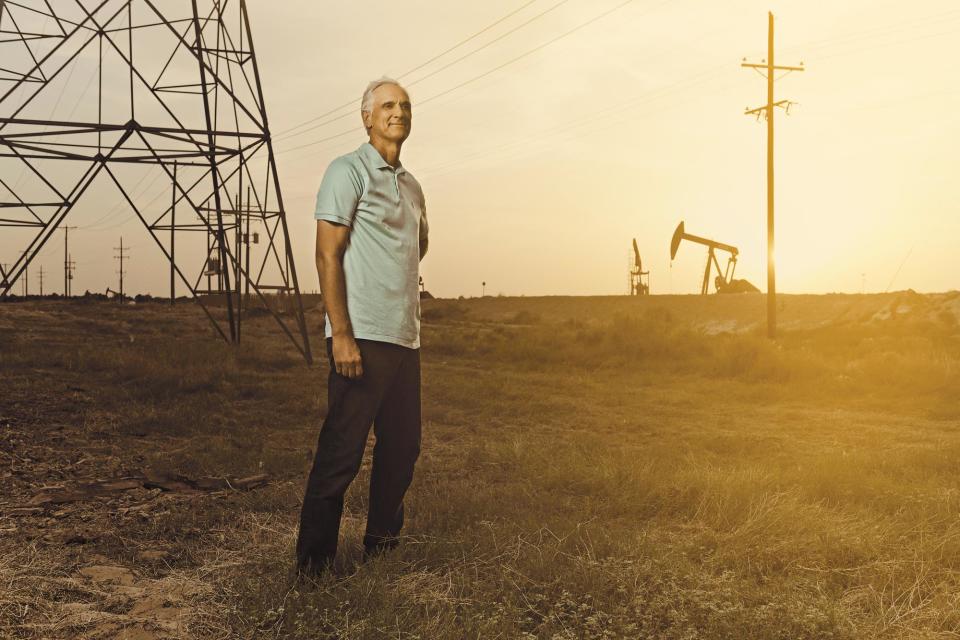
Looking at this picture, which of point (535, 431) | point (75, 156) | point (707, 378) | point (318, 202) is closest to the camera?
point (318, 202)

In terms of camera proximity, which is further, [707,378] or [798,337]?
[798,337]

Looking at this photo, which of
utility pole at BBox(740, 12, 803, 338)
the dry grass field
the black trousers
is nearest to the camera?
the dry grass field

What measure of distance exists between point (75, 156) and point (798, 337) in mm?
19752

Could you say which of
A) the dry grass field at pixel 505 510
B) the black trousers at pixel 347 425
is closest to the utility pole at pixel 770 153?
the dry grass field at pixel 505 510

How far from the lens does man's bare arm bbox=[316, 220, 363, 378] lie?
10.8 feet

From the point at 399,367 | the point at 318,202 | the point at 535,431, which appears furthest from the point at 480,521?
the point at 535,431

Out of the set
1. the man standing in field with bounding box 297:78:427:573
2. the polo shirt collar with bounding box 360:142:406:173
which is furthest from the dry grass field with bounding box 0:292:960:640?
the polo shirt collar with bounding box 360:142:406:173

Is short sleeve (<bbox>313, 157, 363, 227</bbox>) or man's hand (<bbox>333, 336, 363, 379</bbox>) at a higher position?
short sleeve (<bbox>313, 157, 363, 227</bbox>)

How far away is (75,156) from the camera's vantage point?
40.4ft

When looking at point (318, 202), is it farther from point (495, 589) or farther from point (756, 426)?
point (756, 426)

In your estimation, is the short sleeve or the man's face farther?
the man's face

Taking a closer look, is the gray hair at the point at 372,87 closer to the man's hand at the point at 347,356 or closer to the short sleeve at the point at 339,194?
the short sleeve at the point at 339,194

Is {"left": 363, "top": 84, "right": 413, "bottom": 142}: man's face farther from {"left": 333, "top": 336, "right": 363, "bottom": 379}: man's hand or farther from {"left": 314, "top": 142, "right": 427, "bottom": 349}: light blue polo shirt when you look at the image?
{"left": 333, "top": 336, "right": 363, "bottom": 379}: man's hand

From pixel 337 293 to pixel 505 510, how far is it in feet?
6.92
